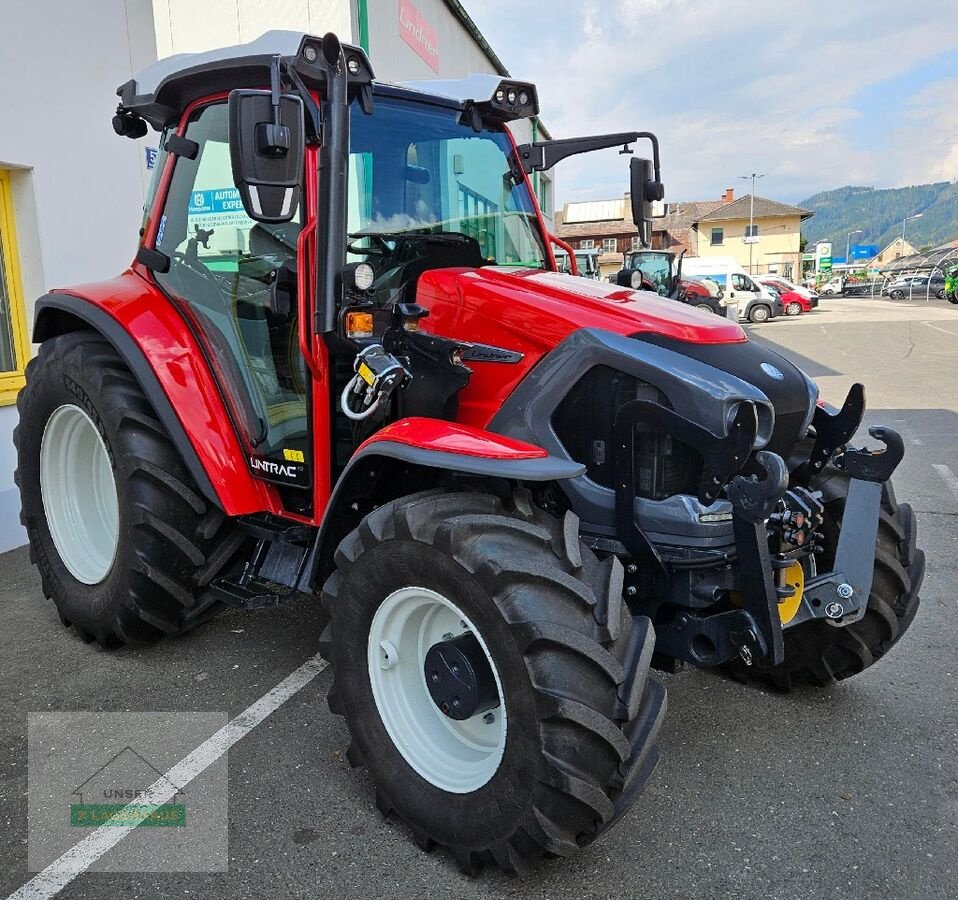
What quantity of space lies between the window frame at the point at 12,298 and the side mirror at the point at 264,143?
3.97 m

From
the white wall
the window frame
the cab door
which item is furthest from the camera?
the white wall

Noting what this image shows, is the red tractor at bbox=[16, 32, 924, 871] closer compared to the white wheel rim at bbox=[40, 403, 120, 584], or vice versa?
the red tractor at bbox=[16, 32, 924, 871]

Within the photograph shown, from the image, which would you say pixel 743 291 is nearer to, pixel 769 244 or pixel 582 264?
pixel 582 264

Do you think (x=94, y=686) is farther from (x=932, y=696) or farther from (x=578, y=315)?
(x=932, y=696)

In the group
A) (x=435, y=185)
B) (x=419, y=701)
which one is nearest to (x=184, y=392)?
(x=435, y=185)

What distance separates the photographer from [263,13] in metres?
10.2

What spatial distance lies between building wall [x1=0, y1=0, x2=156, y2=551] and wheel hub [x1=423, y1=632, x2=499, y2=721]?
4.22 meters

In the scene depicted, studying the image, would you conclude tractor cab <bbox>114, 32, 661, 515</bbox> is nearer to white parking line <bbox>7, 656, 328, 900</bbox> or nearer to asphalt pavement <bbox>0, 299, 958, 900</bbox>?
white parking line <bbox>7, 656, 328, 900</bbox>

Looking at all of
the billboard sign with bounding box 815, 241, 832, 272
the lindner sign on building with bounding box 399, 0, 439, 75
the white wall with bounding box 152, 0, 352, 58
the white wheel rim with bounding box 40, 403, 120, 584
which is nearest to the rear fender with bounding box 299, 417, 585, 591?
the white wheel rim with bounding box 40, 403, 120, 584

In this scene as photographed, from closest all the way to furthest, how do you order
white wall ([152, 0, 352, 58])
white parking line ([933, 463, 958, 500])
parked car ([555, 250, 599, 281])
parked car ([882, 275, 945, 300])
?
parked car ([555, 250, 599, 281]), white parking line ([933, 463, 958, 500]), white wall ([152, 0, 352, 58]), parked car ([882, 275, 945, 300])

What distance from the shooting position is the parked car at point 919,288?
4188 centimetres

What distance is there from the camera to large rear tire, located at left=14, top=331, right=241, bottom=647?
137 inches

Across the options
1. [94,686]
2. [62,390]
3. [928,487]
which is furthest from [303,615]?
[928,487]

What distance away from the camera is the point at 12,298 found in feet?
18.9
